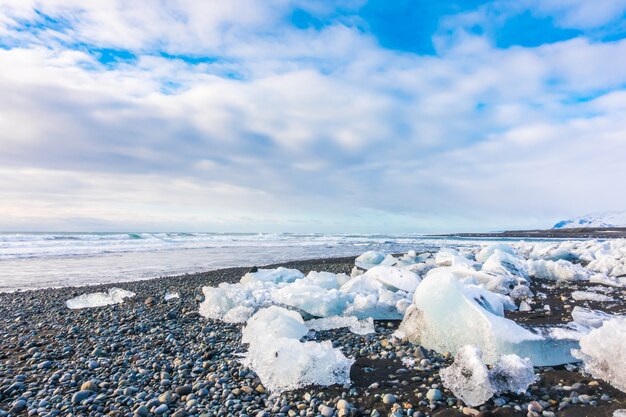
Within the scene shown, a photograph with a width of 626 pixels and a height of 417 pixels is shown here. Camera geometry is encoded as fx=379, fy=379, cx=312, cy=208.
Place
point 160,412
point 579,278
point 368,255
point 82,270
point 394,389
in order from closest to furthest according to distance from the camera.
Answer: point 160,412
point 394,389
point 579,278
point 368,255
point 82,270

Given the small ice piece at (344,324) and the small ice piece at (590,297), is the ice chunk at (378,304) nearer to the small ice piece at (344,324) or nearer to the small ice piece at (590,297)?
the small ice piece at (344,324)

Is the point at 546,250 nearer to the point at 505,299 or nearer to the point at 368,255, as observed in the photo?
the point at 368,255

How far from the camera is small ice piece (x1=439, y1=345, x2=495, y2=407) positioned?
2.75 meters

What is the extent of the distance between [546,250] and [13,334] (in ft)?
47.1

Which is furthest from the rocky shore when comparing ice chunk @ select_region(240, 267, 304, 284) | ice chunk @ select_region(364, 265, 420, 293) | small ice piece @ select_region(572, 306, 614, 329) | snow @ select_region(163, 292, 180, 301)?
ice chunk @ select_region(240, 267, 304, 284)

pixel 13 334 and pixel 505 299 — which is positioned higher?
pixel 505 299

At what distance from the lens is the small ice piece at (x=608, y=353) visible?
2857 mm

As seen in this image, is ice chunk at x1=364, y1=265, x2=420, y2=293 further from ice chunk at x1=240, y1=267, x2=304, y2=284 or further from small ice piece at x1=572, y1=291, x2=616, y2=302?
small ice piece at x1=572, y1=291, x2=616, y2=302

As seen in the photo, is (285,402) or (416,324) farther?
(416,324)

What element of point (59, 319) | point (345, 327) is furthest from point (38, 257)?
point (345, 327)

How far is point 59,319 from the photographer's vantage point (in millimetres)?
5727

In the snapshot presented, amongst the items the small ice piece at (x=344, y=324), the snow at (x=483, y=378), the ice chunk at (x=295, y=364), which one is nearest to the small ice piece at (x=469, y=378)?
the snow at (x=483, y=378)

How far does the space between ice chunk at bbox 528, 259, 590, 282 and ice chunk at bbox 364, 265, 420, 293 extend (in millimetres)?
→ 4311

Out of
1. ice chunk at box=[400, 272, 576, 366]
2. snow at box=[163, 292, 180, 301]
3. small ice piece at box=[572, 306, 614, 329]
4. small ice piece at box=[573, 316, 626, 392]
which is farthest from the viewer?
snow at box=[163, 292, 180, 301]
